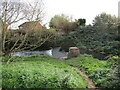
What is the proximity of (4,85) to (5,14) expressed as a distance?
2.34 metres

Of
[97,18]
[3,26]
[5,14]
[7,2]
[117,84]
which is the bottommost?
[117,84]

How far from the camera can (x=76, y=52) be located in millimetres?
11117

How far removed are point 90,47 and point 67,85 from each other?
35.8ft

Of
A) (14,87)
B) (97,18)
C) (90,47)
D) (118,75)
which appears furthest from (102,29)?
(14,87)

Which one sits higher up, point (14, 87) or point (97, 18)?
point (97, 18)

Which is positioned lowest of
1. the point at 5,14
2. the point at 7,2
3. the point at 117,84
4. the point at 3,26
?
the point at 117,84

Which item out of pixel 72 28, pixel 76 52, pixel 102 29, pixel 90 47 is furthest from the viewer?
pixel 72 28

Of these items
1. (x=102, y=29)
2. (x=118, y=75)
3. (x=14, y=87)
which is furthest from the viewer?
(x=102, y=29)

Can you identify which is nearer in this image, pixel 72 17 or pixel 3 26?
pixel 3 26

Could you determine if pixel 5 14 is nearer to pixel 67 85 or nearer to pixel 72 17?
pixel 67 85

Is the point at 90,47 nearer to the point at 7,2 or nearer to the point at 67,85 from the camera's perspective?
the point at 67,85

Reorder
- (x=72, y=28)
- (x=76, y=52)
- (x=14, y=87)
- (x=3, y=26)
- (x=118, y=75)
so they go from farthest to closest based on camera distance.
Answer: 1. (x=72, y=28)
2. (x=76, y=52)
3. (x=118, y=75)
4. (x=14, y=87)
5. (x=3, y=26)

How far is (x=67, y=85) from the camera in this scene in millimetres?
4031

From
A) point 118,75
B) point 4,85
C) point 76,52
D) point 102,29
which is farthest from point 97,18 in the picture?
point 4,85
